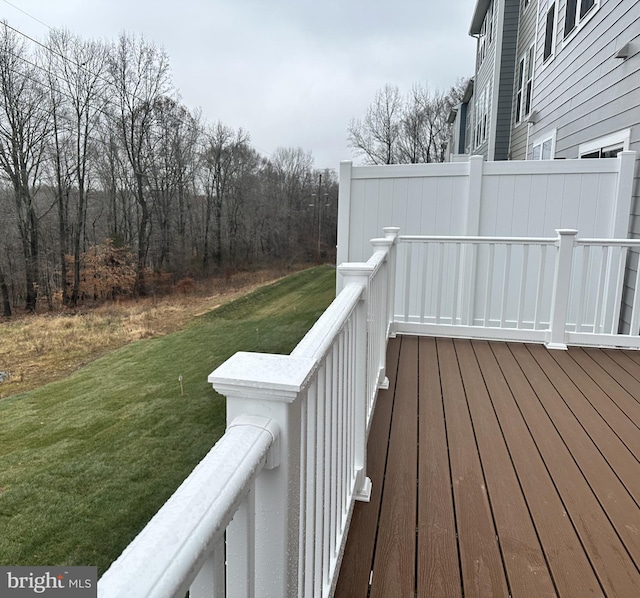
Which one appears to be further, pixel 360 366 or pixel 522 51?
pixel 522 51

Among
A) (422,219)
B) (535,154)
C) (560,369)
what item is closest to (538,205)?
(422,219)

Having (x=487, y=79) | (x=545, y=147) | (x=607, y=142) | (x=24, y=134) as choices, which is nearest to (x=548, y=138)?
(x=545, y=147)

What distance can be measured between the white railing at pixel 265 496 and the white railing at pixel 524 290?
273cm

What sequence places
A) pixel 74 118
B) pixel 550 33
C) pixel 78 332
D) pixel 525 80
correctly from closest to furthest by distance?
pixel 550 33
pixel 525 80
pixel 78 332
pixel 74 118

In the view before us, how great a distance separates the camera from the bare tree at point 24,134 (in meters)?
11.2

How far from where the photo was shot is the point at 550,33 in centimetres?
687

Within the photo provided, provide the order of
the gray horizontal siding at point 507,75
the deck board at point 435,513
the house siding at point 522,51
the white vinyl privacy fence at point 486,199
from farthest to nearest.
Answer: the gray horizontal siding at point 507,75 < the house siding at point 522,51 < the white vinyl privacy fence at point 486,199 < the deck board at point 435,513

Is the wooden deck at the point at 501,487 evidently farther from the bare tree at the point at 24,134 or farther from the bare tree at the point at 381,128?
the bare tree at the point at 381,128

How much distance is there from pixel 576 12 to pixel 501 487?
5.74 m

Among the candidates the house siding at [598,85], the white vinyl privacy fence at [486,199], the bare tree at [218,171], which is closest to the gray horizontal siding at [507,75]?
the house siding at [598,85]

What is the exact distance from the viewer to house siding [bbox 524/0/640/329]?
162 inches

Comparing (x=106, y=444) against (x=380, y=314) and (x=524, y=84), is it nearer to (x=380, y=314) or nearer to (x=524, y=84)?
(x=380, y=314)

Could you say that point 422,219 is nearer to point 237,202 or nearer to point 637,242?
point 637,242

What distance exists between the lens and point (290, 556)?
923 mm
